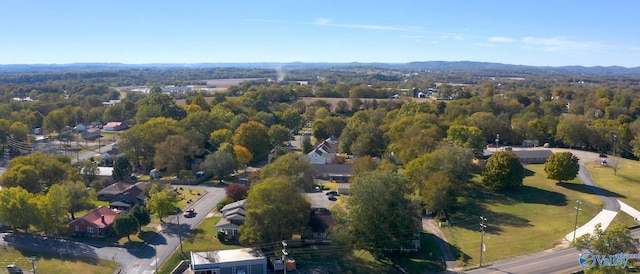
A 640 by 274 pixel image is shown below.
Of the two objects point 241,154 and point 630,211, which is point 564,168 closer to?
point 630,211

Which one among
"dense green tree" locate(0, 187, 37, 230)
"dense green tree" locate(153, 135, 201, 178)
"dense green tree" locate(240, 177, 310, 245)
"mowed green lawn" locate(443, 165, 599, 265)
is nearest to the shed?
"mowed green lawn" locate(443, 165, 599, 265)

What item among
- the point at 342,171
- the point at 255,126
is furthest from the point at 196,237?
the point at 255,126

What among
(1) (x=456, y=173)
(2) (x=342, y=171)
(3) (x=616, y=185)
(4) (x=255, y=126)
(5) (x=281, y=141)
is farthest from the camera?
(5) (x=281, y=141)

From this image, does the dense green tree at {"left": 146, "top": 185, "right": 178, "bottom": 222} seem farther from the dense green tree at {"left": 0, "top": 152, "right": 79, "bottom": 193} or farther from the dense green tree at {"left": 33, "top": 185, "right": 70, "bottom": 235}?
the dense green tree at {"left": 0, "top": 152, "right": 79, "bottom": 193}

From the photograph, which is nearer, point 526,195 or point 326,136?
point 526,195

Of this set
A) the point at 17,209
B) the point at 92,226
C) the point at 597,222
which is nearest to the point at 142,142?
the point at 92,226

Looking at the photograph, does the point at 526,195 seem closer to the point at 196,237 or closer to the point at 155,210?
the point at 196,237
